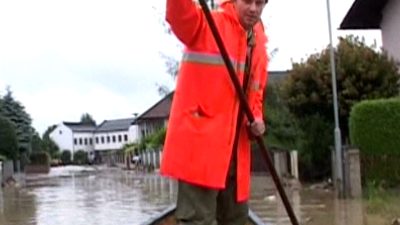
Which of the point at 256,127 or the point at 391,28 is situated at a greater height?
the point at 391,28

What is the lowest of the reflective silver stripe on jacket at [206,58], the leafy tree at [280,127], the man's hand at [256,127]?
the man's hand at [256,127]

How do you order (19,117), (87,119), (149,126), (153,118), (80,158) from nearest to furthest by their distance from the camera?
(19,117) < (153,118) < (149,126) < (80,158) < (87,119)

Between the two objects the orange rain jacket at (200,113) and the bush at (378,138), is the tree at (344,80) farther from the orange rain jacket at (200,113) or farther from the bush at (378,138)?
the orange rain jacket at (200,113)

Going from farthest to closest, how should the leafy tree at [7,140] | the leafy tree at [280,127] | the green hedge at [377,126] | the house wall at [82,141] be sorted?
the house wall at [82,141] < the leafy tree at [7,140] < the leafy tree at [280,127] < the green hedge at [377,126]

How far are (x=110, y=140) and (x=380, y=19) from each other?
125 m

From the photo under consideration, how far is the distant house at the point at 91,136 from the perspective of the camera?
146 metres

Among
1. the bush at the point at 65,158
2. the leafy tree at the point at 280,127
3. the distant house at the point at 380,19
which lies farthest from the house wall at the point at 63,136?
the distant house at the point at 380,19

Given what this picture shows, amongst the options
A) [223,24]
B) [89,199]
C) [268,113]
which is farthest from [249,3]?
[268,113]

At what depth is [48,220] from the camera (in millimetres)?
15266

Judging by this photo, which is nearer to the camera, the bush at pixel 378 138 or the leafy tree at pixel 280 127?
the bush at pixel 378 138

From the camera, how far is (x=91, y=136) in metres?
152

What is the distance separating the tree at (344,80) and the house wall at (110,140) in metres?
119

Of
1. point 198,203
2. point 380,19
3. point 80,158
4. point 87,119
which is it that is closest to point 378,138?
point 380,19

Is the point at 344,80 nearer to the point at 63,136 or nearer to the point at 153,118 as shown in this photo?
the point at 153,118
